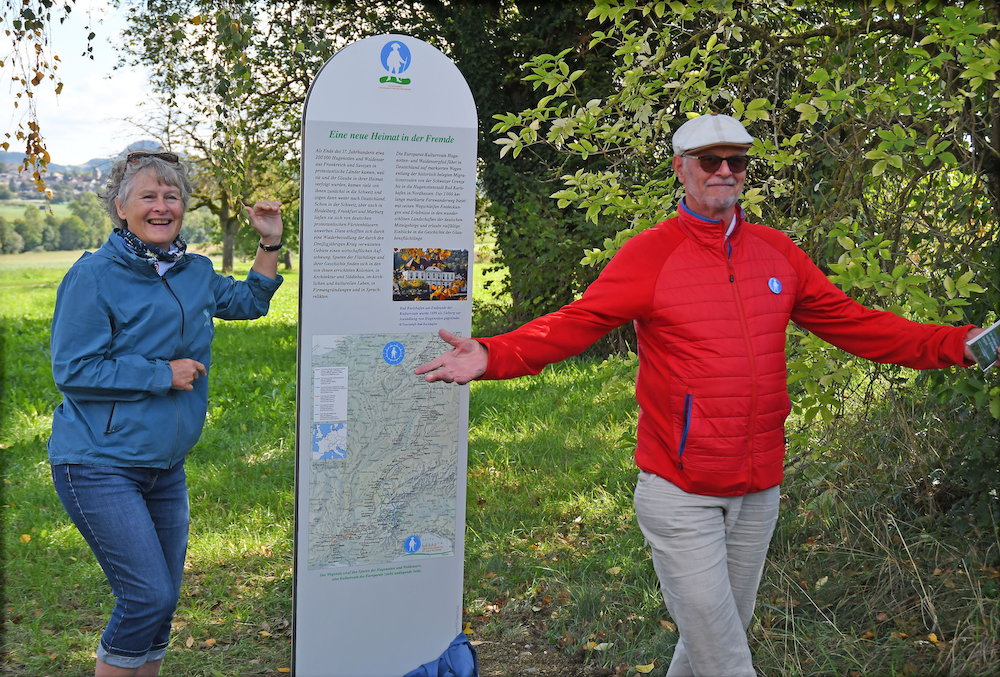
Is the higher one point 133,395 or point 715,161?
point 715,161

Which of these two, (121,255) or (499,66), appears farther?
(499,66)

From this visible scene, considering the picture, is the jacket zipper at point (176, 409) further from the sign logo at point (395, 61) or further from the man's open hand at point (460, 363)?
the sign logo at point (395, 61)

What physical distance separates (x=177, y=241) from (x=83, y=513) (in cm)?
96

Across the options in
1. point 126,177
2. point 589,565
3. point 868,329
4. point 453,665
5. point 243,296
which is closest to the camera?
point 126,177

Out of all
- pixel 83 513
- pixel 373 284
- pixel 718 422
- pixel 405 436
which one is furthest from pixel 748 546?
pixel 83 513

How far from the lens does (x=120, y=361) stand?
2.50 meters

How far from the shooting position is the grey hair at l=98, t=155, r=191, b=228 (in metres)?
2.68

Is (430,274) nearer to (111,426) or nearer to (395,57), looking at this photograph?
(395,57)

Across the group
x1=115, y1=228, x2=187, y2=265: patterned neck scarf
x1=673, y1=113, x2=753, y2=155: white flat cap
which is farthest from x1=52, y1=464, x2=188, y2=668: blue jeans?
x1=673, y1=113, x2=753, y2=155: white flat cap

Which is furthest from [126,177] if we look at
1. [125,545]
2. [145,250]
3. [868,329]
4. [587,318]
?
[868,329]

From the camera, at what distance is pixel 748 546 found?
2641 mm

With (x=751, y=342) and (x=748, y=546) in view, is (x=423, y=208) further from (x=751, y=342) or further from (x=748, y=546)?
(x=748, y=546)

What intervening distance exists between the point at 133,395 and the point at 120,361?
0.12 meters

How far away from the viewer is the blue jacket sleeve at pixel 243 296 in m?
2.96
